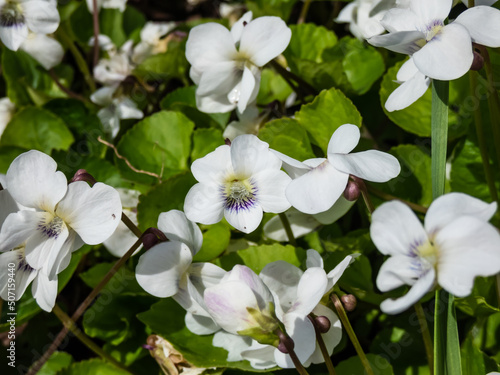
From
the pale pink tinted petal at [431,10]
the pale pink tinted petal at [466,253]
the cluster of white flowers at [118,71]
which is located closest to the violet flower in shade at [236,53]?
the pale pink tinted petal at [431,10]

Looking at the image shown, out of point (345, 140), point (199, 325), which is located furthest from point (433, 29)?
point (199, 325)

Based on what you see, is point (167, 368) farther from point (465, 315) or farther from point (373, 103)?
point (373, 103)

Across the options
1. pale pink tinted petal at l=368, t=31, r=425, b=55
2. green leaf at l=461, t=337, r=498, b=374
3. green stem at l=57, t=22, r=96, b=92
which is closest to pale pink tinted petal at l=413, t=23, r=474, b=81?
pale pink tinted petal at l=368, t=31, r=425, b=55

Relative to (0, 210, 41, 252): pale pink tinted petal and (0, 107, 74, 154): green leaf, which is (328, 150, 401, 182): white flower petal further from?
(0, 107, 74, 154): green leaf

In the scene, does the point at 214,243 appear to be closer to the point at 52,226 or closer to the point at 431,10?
the point at 52,226

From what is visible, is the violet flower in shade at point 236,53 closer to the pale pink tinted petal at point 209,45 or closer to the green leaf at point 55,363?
the pale pink tinted petal at point 209,45
